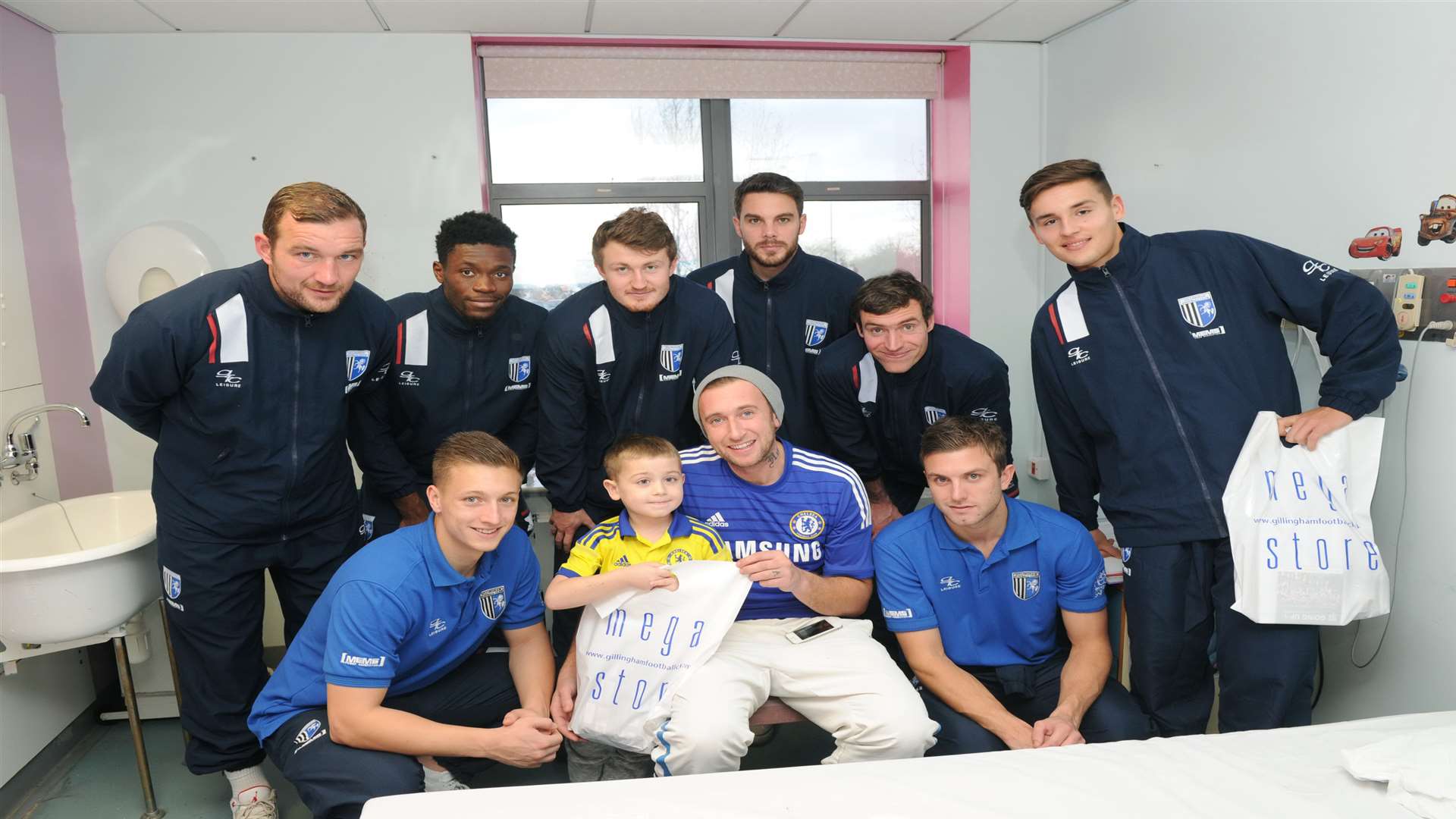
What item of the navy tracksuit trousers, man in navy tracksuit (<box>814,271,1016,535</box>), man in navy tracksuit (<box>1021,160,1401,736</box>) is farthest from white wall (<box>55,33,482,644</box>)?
the navy tracksuit trousers

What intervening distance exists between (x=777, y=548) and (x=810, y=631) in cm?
22

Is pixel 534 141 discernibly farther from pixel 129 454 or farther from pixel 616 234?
pixel 129 454

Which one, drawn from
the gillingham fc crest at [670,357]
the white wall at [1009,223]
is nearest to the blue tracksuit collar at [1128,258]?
the gillingham fc crest at [670,357]

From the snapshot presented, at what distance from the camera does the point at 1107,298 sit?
2.23m

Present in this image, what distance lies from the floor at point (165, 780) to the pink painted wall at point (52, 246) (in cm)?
91

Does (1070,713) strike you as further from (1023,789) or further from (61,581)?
(61,581)

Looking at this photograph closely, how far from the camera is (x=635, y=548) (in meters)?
2.24

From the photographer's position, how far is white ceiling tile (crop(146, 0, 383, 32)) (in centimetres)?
315

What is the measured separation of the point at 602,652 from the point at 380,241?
229cm

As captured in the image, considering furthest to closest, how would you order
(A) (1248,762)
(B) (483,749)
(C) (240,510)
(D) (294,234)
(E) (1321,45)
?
(E) (1321,45) < (C) (240,510) < (D) (294,234) < (B) (483,749) < (A) (1248,762)

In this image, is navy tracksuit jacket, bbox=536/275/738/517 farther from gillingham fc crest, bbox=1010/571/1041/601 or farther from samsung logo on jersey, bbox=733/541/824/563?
gillingham fc crest, bbox=1010/571/1041/601

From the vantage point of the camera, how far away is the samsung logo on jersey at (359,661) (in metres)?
1.92

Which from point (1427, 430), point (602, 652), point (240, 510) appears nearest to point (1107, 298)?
point (1427, 430)

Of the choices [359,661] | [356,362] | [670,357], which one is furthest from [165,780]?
[670,357]
